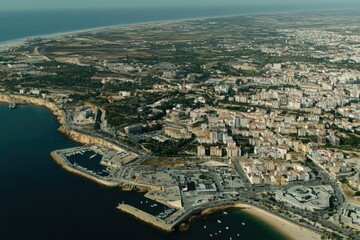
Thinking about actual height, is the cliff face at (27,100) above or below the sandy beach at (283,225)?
above

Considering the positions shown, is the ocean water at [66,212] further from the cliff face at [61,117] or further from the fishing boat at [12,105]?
the fishing boat at [12,105]

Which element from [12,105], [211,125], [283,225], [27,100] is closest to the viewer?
[283,225]

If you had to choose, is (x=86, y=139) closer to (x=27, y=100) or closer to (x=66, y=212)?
(x=66, y=212)

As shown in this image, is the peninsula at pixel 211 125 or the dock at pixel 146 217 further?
the peninsula at pixel 211 125

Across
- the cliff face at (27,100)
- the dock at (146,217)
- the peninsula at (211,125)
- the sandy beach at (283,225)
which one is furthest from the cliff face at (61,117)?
the sandy beach at (283,225)

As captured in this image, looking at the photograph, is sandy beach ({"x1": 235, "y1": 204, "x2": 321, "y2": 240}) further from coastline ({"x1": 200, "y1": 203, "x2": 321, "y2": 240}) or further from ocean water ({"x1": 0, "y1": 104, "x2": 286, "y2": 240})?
ocean water ({"x1": 0, "y1": 104, "x2": 286, "y2": 240})

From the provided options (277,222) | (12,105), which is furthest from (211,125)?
(12,105)

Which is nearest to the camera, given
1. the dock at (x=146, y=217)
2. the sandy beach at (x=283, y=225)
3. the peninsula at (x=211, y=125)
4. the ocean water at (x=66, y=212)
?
the sandy beach at (x=283, y=225)

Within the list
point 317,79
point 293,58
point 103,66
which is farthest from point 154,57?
point 317,79
